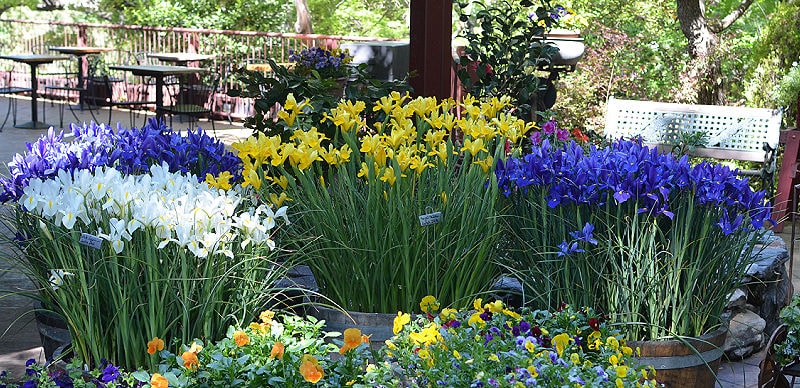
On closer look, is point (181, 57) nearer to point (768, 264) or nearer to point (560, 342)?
point (768, 264)

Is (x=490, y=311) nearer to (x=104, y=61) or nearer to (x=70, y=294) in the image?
(x=70, y=294)

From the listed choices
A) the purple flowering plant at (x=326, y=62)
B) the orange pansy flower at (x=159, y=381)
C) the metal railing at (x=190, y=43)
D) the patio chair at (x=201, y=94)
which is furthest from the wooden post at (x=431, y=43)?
the patio chair at (x=201, y=94)

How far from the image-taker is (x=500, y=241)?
3.28 m

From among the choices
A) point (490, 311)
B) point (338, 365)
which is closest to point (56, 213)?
point (338, 365)

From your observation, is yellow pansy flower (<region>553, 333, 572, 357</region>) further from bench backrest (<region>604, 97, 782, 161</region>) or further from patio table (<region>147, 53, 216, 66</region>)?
patio table (<region>147, 53, 216, 66</region>)

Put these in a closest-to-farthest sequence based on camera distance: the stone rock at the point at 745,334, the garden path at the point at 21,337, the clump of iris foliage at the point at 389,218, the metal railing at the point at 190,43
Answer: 1. the clump of iris foliage at the point at 389,218
2. the garden path at the point at 21,337
3. the stone rock at the point at 745,334
4. the metal railing at the point at 190,43

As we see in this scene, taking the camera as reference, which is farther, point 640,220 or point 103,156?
point 103,156

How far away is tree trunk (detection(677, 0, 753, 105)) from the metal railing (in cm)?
366

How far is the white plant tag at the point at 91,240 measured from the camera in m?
2.50

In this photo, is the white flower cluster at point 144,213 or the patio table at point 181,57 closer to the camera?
the white flower cluster at point 144,213

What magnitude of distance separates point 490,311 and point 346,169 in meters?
0.78

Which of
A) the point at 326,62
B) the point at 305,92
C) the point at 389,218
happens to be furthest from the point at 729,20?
the point at 389,218

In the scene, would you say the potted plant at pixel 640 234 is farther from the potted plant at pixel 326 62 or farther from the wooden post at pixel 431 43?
the wooden post at pixel 431 43

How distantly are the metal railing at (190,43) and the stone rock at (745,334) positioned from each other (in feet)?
27.4
